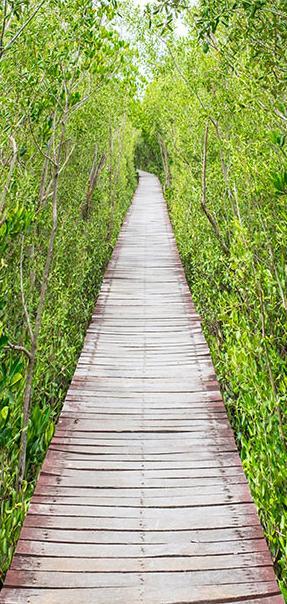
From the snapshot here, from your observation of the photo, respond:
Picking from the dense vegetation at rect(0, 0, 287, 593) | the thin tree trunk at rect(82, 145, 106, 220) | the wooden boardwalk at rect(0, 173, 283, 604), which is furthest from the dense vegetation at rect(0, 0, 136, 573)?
the thin tree trunk at rect(82, 145, 106, 220)

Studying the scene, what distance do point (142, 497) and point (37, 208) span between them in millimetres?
3157

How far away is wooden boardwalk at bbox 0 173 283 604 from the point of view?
3.28 meters

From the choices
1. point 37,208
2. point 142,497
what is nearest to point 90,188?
point 37,208

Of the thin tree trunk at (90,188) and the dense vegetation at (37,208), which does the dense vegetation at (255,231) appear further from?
the thin tree trunk at (90,188)

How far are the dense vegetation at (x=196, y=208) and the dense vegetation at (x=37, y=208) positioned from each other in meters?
0.02

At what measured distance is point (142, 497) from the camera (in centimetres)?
410

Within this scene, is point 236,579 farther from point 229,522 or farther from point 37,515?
point 37,515

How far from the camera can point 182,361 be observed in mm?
6488

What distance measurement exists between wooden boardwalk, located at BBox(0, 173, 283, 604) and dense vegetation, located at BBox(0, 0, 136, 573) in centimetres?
35

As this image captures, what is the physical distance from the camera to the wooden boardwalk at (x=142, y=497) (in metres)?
3.28

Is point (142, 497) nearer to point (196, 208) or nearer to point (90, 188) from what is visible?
point (196, 208)

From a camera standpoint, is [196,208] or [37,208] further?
[196,208]

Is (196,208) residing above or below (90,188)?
below

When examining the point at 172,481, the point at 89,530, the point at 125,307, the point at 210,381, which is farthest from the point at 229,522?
the point at 125,307
